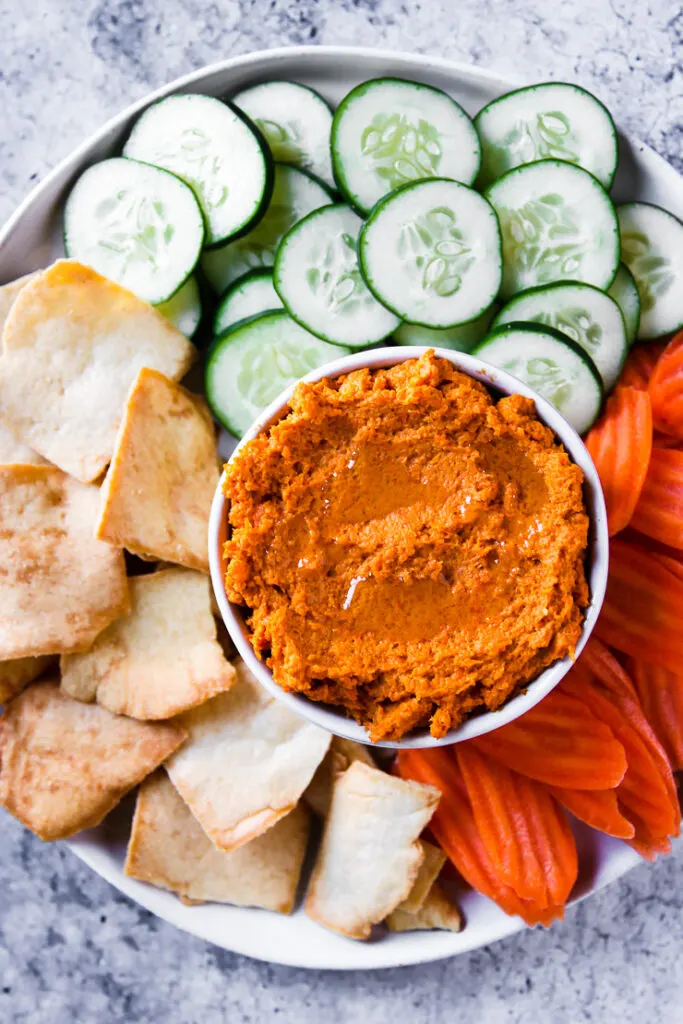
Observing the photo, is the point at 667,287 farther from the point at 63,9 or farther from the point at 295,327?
the point at 63,9

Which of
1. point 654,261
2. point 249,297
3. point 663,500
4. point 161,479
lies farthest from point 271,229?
point 663,500

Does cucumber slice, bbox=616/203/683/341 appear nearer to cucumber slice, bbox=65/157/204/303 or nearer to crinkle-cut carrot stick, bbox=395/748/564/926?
cucumber slice, bbox=65/157/204/303

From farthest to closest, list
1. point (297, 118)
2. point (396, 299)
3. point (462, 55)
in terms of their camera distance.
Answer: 1. point (462, 55)
2. point (297, 118)
3. point (396, 299)

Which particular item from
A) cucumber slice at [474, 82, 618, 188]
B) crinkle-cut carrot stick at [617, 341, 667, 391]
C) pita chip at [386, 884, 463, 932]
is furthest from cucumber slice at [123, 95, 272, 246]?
pita chip at [386, 884, 463, 932]

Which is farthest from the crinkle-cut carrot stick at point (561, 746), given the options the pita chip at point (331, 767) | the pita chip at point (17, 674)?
the pita chip at point (17, 674)

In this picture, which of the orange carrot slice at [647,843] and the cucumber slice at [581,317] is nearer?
the cucumber slice at [581,317]

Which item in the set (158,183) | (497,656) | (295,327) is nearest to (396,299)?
(295,327)

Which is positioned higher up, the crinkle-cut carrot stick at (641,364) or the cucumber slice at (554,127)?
the cucumber slice at (554,127)

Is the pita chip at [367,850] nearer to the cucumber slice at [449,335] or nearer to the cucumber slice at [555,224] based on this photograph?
the cucumber slice at [449,335]
